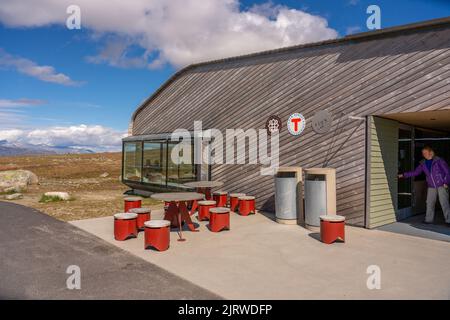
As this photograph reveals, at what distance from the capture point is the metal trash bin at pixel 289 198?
8.08 meters

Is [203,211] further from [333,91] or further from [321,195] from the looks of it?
[333,91]

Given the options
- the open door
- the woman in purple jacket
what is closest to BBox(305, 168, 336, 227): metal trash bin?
the open door

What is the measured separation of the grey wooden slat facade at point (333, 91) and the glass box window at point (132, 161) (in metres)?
3.25

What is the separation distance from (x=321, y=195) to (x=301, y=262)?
2.53 meters

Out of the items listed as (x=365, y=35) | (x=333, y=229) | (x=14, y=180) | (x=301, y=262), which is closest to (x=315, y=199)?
(x=333, y=229)

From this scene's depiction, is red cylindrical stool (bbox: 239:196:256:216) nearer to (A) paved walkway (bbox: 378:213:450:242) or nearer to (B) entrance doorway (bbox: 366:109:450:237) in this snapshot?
(B) entrance doorway (bbox: 366:109:450:237)

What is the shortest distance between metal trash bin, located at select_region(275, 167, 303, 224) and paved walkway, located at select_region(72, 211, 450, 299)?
2.01ft

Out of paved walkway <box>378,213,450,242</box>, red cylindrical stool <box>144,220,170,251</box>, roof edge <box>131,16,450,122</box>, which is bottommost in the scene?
paved walkway <box>378,213,450,242</box>

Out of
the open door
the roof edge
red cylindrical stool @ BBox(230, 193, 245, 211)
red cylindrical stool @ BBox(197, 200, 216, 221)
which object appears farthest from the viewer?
red cylindrical stool @ BBox(230, 193, 245, 211)

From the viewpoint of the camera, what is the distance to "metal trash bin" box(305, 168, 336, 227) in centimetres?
730

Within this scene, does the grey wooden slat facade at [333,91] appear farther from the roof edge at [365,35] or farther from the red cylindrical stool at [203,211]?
the red cylindrical stool at [203,211]

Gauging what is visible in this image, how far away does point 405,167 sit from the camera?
8.73 m
